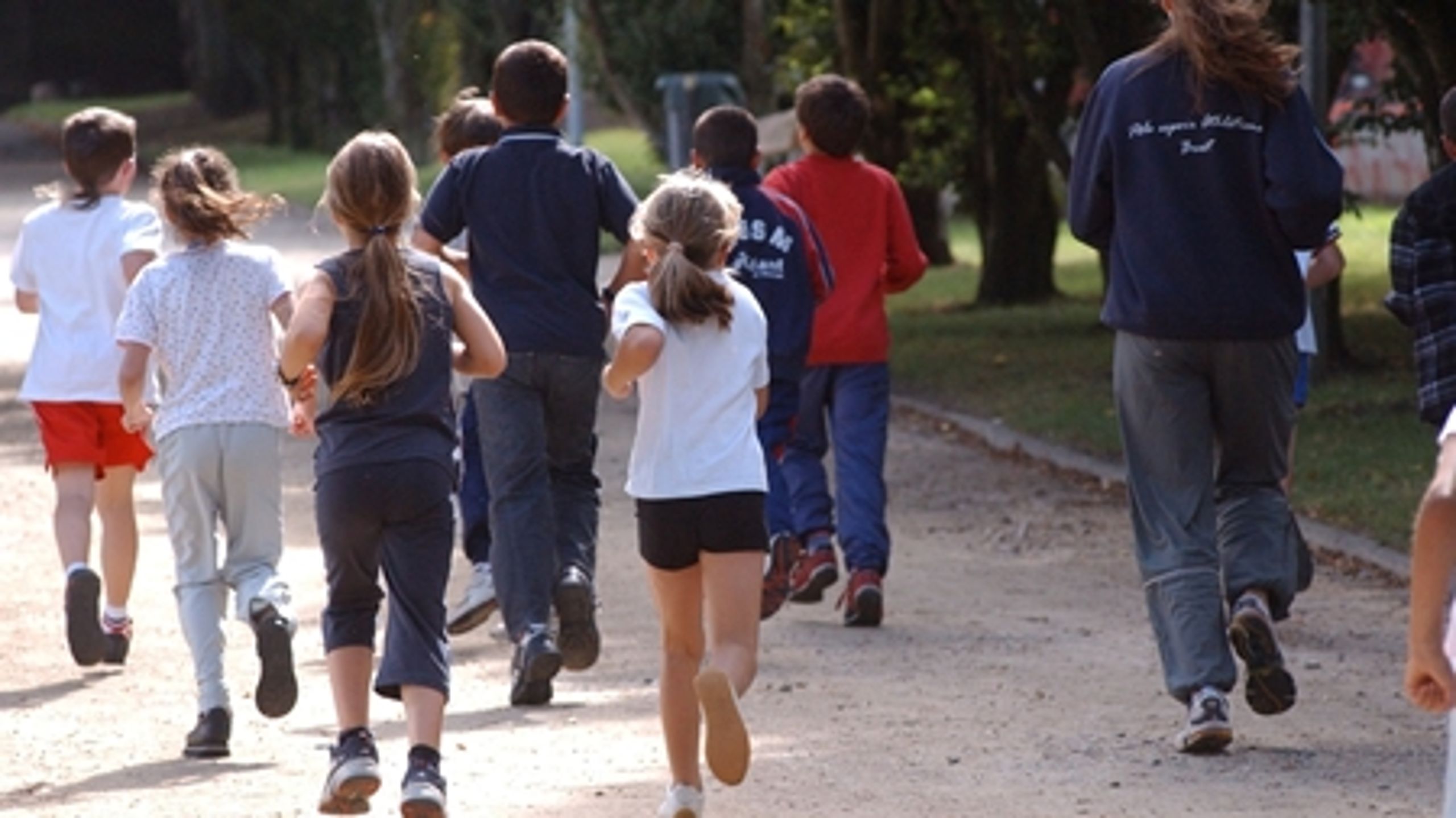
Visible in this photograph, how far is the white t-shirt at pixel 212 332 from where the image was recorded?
7094 millimetres

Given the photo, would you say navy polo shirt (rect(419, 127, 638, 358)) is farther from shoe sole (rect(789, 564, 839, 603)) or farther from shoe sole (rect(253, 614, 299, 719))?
shoe sole (rect(789, 564, 839, 603))

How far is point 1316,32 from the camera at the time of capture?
14.8 m

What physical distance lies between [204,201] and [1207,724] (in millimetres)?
2921

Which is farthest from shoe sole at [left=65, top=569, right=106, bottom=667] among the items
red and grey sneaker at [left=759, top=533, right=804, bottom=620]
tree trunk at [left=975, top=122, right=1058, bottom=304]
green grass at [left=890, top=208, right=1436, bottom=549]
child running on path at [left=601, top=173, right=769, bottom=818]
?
tree trunk at [left=975, top=122, right=1058, bottom=304]

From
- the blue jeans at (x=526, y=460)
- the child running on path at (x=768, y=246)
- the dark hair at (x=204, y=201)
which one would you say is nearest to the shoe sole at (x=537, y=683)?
the blue jeans at (x=526, y=460)

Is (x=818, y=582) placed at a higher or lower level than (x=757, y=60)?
higher

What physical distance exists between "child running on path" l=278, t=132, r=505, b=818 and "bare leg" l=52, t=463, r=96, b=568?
2417 mm

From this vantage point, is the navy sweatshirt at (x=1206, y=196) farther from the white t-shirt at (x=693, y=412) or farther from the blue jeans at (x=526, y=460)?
the blue jeans at (x=526, y=460)

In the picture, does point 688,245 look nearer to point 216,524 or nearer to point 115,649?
point 216,524

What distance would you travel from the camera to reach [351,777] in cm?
596

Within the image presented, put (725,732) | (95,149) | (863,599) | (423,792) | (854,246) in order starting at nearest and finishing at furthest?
(725,732), (423,792), (95,149), (863,599), (854,246)

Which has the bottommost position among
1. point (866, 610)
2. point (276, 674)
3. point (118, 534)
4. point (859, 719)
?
point (866, 610)

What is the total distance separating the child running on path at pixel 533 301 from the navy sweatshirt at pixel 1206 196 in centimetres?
150

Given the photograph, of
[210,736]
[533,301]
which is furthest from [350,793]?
[533,301]
